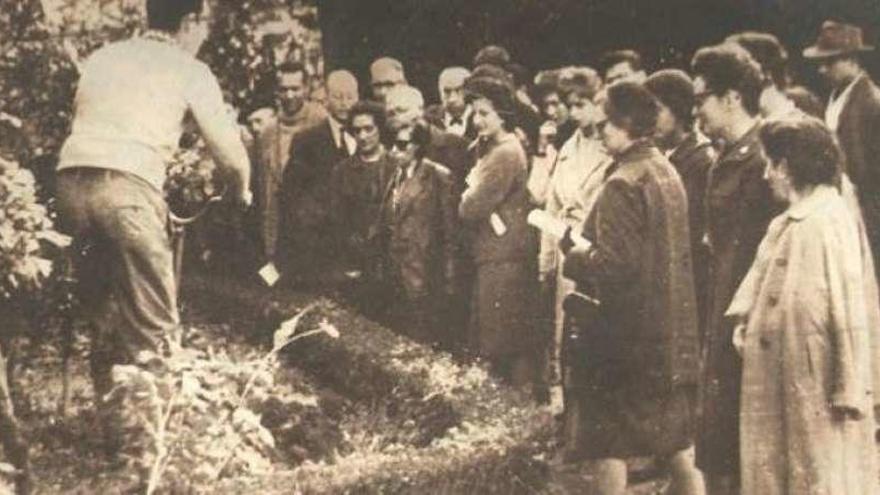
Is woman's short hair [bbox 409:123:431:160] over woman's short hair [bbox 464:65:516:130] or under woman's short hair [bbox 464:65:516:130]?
under

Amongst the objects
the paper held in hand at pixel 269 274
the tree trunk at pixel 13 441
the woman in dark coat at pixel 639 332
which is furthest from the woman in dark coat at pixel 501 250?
the tree trunk at pixel 13 441

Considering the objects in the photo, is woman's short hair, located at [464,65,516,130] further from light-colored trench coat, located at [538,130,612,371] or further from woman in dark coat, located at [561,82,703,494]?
woman in dark coat, located at [561,82,703,494]

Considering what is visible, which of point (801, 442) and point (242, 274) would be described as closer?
point (801, 442)

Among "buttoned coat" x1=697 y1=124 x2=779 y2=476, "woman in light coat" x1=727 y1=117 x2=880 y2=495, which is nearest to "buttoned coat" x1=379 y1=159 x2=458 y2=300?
"buttoned coat" x1=697 y1=124 x2=779 y2=476

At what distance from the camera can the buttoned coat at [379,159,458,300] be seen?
14.3 ft

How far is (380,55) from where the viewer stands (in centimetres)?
430

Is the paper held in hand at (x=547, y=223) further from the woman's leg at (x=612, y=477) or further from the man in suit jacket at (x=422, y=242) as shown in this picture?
the woman's leg at (x=612, y=477)

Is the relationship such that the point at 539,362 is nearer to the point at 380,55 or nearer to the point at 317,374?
the point at 317,374

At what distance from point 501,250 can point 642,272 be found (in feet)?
1.72

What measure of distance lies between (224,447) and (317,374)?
37 cm

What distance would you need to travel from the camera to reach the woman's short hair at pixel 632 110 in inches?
160

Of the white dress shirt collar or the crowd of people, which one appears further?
the white dress shirt collar

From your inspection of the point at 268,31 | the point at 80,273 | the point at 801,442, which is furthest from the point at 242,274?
the point at 801,442

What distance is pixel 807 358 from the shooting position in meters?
3.88
